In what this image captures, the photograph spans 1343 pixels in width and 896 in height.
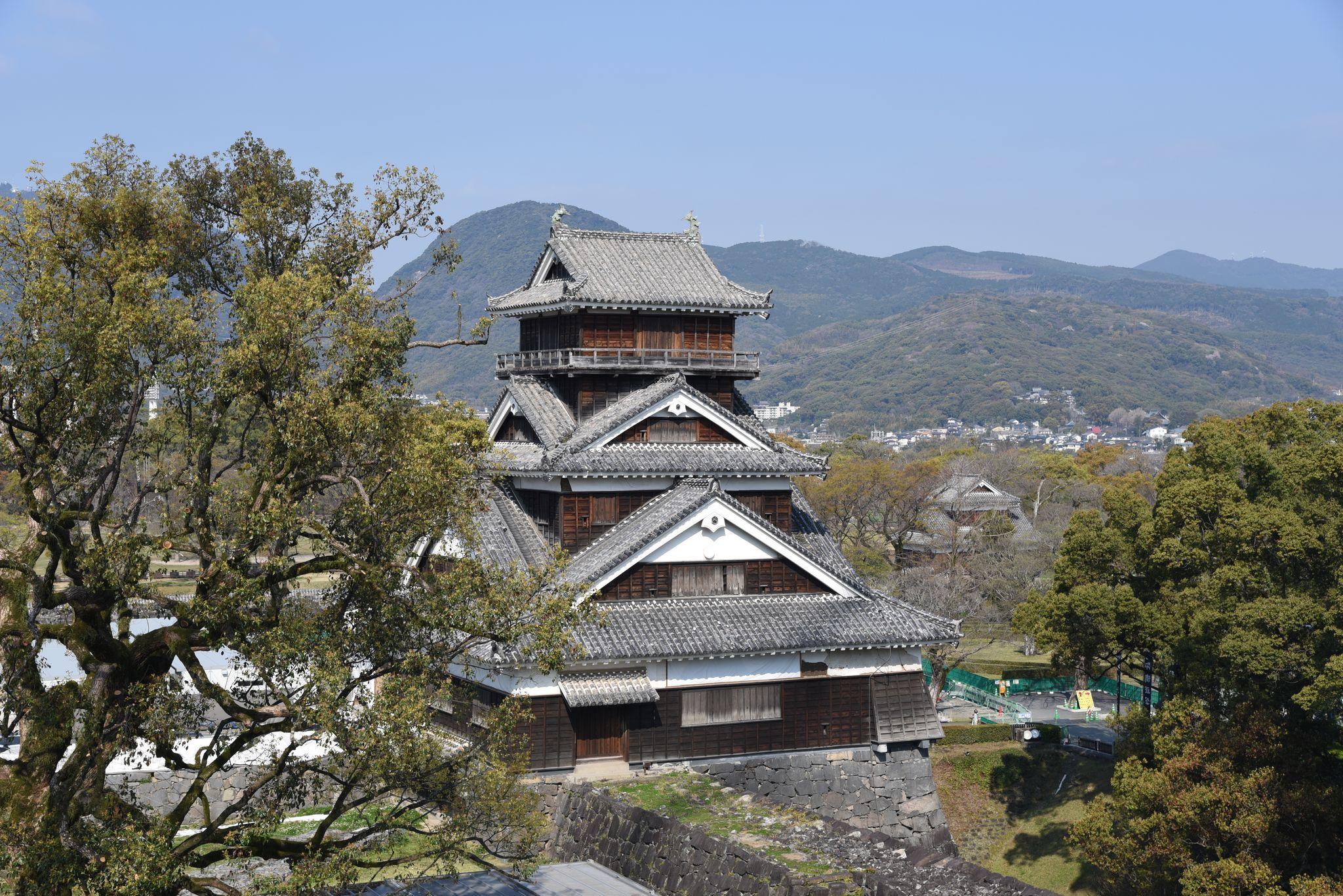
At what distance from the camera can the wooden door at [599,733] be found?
76.0 ft

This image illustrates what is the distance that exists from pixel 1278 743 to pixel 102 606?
1822cm

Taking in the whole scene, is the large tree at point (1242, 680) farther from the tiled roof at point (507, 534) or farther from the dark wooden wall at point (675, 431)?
the tiled roof at point (507, 534)

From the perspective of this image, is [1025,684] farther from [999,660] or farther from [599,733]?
[599,733]

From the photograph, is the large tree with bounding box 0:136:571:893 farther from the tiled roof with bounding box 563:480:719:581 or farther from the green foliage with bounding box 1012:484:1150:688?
the green foliage with bounding box 1012:484:1150:688

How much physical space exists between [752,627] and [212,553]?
536 inches

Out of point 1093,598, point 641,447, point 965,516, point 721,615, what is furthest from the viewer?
point 965,516

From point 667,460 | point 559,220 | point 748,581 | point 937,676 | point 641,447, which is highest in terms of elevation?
point 559,220

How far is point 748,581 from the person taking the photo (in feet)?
84.0

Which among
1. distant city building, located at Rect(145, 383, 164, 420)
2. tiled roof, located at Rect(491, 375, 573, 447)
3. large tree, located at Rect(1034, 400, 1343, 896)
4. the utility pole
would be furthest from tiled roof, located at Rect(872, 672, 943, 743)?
distant city building, located at Rect(145, 383, 164, 420)

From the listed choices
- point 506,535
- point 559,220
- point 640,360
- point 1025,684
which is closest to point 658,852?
point 506,535

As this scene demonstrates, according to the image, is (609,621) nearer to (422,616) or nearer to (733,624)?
(733,624)

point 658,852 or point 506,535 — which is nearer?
point 658,852

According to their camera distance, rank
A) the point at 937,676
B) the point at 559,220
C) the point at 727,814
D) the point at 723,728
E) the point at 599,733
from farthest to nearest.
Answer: the point at 937,676 → the point at 559,220 → the point at 723,728 → the point at 599,733 → the point at 727,814

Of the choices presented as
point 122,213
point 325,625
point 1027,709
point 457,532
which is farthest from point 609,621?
point 1027,709
